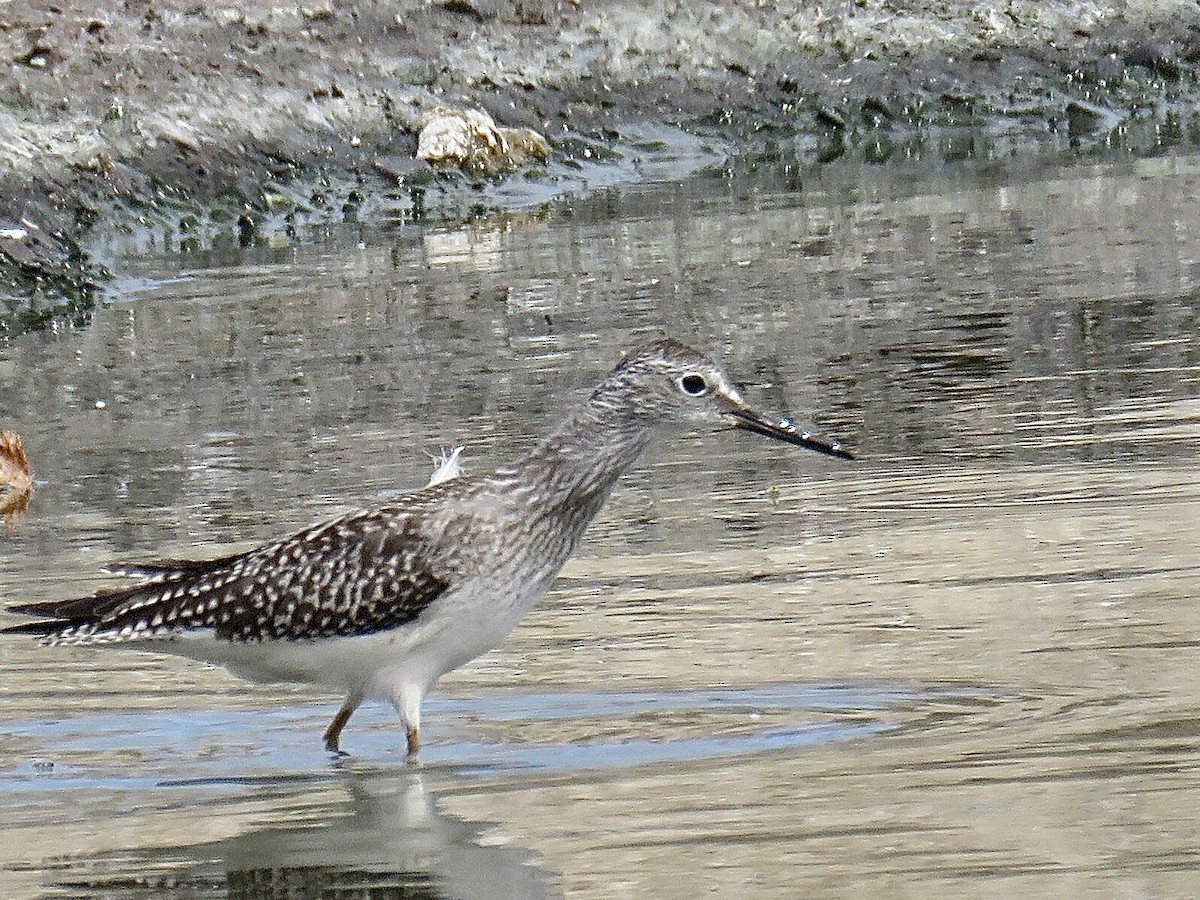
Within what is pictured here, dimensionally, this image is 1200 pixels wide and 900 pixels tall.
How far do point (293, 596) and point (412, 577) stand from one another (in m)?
0.35

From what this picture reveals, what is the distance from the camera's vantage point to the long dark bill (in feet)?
22.4

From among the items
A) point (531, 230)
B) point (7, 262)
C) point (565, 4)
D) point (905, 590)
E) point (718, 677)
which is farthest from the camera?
point (565, 4)

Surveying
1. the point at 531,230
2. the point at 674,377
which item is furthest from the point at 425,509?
the point at 531,230

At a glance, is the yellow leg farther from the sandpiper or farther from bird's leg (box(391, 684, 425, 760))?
bird's leg (box(391, 684, 425, 760))

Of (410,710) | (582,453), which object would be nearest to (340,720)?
(410,710)

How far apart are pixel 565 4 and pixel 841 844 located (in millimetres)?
17089

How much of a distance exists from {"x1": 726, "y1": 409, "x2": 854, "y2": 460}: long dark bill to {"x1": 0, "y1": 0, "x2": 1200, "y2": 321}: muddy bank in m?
7.72

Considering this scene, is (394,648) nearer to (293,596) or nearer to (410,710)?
(410,710)

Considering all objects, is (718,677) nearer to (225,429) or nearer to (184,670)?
(184,670)

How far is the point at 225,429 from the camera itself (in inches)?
415

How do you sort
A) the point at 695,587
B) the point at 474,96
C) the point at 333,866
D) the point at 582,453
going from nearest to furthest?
the point at 333,866, the point at 582,453, the point at 695,587, the point at 474,96

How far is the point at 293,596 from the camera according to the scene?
673 cm

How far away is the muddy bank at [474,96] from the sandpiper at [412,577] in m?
7.30

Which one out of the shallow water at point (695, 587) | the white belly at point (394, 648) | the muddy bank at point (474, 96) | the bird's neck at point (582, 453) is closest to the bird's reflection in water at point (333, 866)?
the shallow water at point (695, 587)
